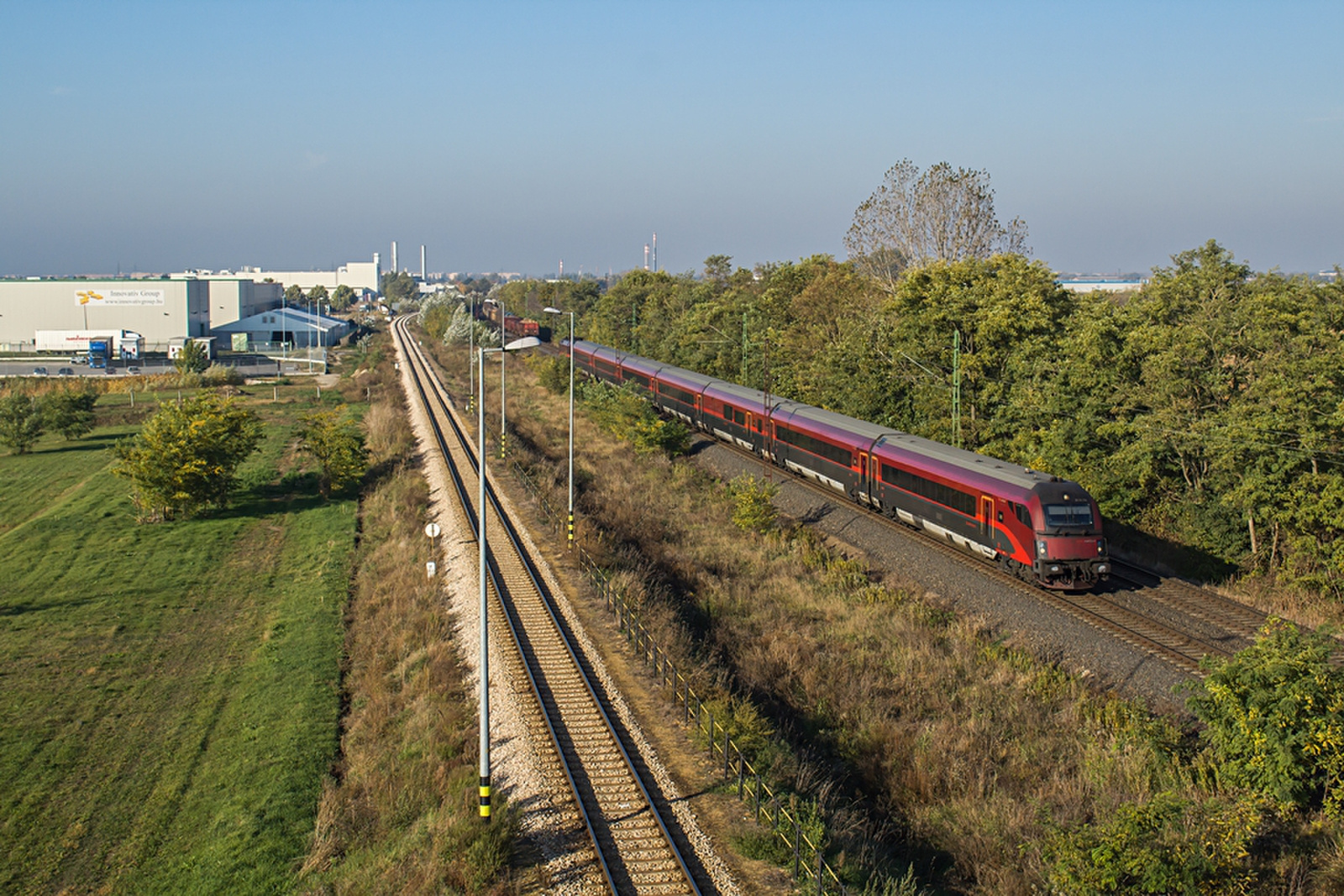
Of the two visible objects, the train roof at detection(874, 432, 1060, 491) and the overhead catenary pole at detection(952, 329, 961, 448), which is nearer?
the train roof at detection(874, 432, 1060, 491)

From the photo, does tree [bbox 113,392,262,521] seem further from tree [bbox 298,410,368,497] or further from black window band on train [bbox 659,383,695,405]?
black window band on train [bbox 659,383,695,405]

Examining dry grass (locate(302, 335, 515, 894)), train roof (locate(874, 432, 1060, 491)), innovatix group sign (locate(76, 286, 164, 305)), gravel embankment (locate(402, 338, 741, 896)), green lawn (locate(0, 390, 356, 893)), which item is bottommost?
green lawn (locate(0, 390, 356, 893))

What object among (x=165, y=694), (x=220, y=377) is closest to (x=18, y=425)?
(x=220, y=377)

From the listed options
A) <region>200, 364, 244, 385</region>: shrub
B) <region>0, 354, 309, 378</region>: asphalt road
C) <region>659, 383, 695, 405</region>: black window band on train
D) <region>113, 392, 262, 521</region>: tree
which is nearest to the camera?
<region>113, 392, 262, 521</region>: tree

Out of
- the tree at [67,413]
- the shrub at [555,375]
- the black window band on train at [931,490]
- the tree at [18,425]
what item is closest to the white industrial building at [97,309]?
the tree at [67,413]

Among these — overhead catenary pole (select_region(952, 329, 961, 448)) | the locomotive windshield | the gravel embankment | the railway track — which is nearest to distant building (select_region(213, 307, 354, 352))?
overhead catenary pole (select_region(952, 329, 961, 448))

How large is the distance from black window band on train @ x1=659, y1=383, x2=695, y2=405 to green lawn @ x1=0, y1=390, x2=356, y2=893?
17922 mm

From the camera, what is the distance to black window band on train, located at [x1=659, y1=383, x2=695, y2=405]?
4903cm

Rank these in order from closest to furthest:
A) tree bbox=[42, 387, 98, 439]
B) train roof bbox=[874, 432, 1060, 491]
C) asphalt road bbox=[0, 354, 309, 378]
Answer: train roof bbox=[874, 432, 1060, 491] < tree bbox=[42, 387, 98, 439] < asphalt road bbox=[0, 354, 309, 378]

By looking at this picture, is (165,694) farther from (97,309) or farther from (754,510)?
(97,309)

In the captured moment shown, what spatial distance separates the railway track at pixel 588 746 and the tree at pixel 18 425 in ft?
135

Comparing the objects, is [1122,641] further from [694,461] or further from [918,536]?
[694,461]

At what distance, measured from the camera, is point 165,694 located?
22453 mm

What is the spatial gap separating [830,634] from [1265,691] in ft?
32.0
